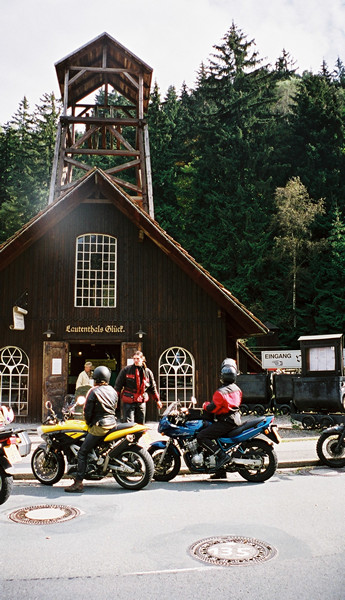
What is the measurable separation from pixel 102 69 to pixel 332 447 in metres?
15.6

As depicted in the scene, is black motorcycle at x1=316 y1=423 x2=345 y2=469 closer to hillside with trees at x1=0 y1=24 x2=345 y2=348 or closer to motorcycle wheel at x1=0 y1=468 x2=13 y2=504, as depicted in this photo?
motorcycle wheel at x1=0 y1=468 x2=13 y2=504

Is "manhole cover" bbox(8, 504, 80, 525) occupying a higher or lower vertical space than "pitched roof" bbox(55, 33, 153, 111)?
lower

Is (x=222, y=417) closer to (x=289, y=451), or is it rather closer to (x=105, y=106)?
(x=289, y=451)

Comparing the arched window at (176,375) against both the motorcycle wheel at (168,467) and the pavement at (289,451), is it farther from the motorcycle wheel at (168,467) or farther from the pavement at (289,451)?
the motorcycle wheel at (168,467)

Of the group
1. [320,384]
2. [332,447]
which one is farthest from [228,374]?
[320,384]

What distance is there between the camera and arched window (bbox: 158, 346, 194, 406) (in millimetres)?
16500

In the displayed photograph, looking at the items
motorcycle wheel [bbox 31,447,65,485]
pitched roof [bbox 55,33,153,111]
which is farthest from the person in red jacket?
pitched roof [bbox 55,33,153,111]

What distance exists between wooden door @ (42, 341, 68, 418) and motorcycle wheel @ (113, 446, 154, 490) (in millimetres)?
8060

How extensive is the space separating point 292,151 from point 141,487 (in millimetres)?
41925

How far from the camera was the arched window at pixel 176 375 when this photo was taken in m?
16.5

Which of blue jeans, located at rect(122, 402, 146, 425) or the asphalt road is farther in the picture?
blue jeans, located at rect(122, 402, 146, 425)

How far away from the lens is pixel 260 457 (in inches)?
325

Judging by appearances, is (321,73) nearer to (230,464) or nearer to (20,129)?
(20,129)

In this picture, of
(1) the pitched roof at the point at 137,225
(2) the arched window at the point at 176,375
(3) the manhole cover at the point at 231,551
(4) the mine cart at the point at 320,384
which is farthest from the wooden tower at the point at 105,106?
(3) the manhole cover at the point at 231,551
